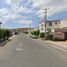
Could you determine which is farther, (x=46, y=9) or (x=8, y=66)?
(x=46, y=9)

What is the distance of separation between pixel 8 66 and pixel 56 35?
171 ft

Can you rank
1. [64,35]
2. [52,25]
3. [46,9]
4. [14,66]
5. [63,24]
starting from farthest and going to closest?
[52,25] < [63,24] < [46,9] < [64,35] < [14,66]

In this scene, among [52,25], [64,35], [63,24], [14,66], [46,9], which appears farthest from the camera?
[52,25]

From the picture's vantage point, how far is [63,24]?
85812 mm

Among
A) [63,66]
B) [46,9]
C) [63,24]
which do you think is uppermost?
[46,9]

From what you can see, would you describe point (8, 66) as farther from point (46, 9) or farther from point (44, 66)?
point (46, 9)

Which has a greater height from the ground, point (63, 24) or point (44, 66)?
point (63, 24)

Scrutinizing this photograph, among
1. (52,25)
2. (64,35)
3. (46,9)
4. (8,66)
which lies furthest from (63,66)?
(52,25)

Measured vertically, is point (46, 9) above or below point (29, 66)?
above

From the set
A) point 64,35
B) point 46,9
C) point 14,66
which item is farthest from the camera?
point 46,9

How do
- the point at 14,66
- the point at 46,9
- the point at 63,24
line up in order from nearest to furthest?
1. the point at 14,66
2. the point at 46,9
3. the point at 63,24

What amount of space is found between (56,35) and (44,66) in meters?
51.8

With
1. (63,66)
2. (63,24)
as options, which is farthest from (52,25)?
(63,66)

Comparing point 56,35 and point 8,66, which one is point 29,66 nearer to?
point 8,66
